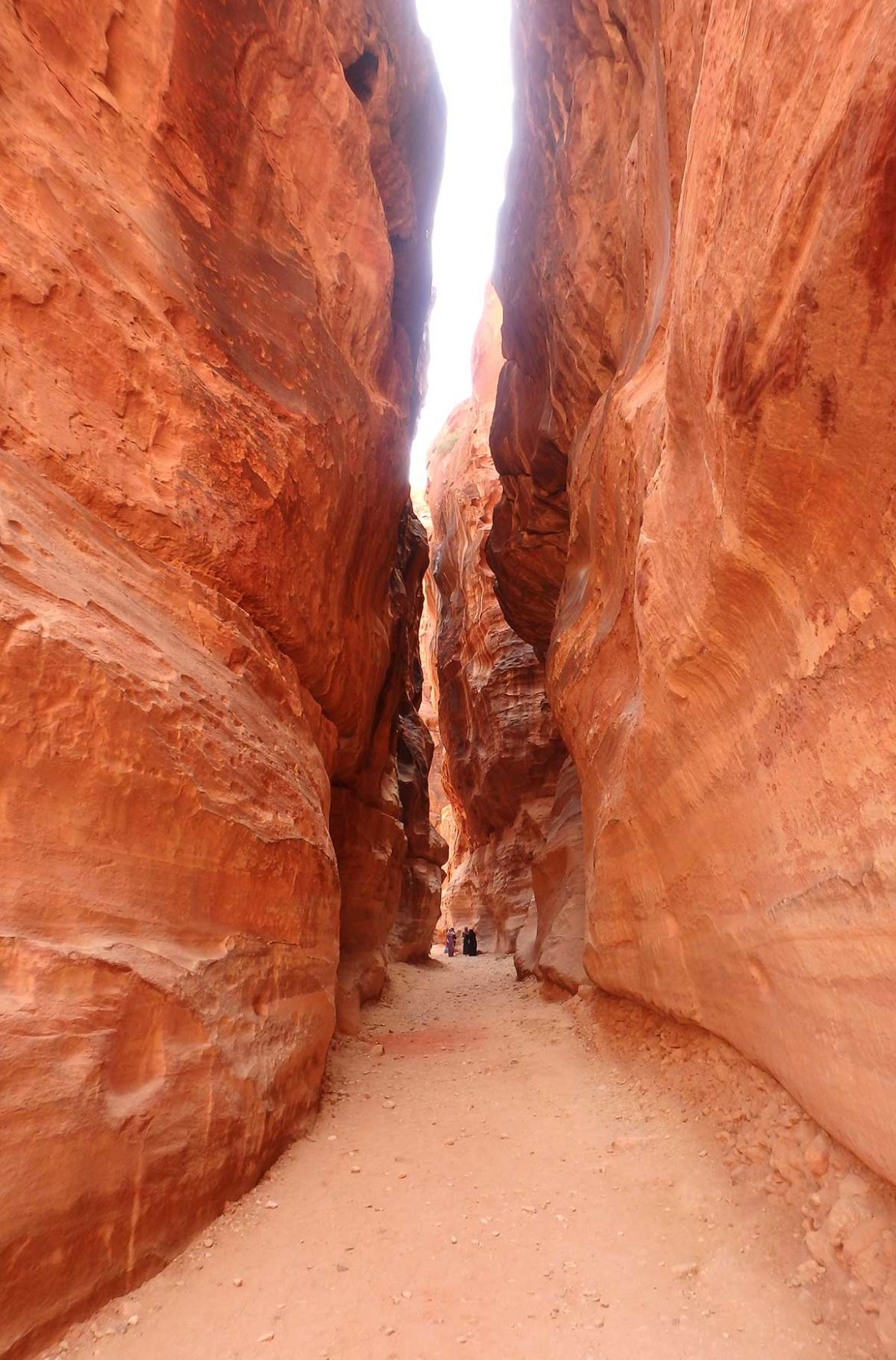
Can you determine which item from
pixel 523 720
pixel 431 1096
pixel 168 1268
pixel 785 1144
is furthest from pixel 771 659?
pixel 523 720

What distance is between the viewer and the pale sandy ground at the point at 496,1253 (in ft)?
9.22

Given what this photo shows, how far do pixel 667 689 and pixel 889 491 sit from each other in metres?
2.26

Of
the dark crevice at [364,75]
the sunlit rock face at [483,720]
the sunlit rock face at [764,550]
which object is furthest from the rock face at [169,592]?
the sunlit rock face at [483,720]

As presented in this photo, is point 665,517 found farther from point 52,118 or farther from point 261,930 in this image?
point 52,118

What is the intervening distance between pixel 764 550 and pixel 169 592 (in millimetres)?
3879

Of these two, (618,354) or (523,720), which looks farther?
(523,720)

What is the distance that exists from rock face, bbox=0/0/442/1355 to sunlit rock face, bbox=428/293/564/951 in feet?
39.0

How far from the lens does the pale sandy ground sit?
2811mm

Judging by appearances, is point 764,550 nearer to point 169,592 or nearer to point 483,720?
point 169,592

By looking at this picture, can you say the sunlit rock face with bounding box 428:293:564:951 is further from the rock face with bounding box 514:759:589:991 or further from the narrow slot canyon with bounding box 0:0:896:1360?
the narrow slot canyon with bounding box 0:0:896:1360

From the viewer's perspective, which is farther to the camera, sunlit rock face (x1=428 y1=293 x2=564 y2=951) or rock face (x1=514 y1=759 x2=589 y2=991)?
sunlit rock face (x1=428 y1=293 x2=564 y2=951)

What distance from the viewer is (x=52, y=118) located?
4984mm

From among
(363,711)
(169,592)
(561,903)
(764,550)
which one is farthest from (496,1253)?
(561,903)

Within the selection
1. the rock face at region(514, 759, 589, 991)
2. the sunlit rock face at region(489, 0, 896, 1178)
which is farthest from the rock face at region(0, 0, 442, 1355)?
the rock face at region(514, 759, 589, 991)
